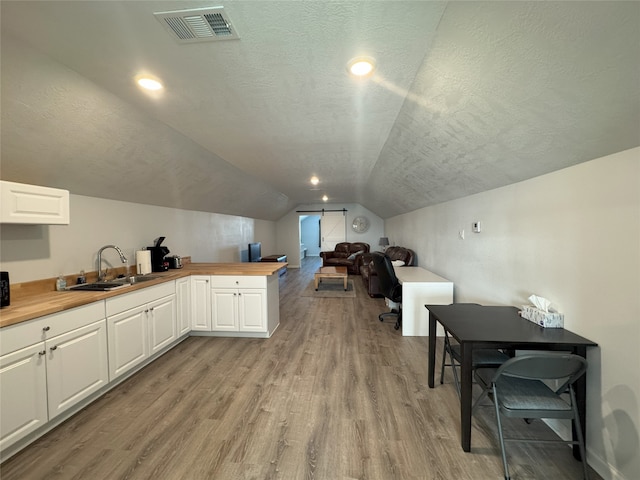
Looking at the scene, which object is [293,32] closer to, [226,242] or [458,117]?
[458,117]

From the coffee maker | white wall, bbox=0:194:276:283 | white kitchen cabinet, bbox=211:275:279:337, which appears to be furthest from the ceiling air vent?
the coffee maker

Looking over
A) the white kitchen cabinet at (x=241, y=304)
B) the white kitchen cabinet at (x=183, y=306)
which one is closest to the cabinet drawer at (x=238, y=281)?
the white kitchen cabinet at (x=241, y=304)

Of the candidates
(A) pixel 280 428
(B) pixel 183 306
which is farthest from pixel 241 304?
(A) pixel 280 428

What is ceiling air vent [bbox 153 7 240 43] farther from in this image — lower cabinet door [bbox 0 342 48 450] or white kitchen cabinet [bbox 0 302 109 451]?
lower cabinet door [bbox 0 342 48 450]

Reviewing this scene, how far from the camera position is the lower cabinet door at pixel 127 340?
2.29 metres

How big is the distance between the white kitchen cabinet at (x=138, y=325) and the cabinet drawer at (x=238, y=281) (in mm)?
516

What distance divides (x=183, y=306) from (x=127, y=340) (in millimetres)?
908

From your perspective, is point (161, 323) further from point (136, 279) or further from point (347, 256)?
point (347, 256)

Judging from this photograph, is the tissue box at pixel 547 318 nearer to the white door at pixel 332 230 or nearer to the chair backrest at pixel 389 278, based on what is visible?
the chair backrest at pixel 389 278

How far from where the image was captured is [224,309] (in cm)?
344

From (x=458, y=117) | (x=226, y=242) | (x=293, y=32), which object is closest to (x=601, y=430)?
(x=458, y=117)

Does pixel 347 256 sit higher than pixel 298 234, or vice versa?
pixel 298 234

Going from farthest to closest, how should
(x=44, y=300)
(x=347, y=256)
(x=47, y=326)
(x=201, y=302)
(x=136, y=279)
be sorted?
(x=347, y=256) → (x=201, y=302) → (x=136, y=279) → (x=44, y=300) → (x=47, y=326)

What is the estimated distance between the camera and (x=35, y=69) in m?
1.55
